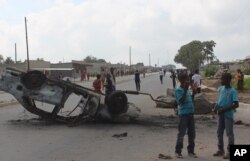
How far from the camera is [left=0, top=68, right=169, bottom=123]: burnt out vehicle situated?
51.3 ft

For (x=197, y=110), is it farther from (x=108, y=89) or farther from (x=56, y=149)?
(x=56, y=149)

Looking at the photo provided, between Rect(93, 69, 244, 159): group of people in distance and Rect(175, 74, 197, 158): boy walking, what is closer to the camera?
Rect(93, 69, 244, 159): group of people in distance

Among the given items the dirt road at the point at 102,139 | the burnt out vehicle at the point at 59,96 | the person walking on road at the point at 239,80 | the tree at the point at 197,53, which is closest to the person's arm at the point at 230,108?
the dirt road at the point at 102,139

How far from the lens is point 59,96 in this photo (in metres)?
16.0

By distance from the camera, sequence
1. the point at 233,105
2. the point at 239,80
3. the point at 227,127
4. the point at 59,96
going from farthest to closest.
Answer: the point at 239,80 < the point at 59,96 < the point at 227,127 < the point at 233,105

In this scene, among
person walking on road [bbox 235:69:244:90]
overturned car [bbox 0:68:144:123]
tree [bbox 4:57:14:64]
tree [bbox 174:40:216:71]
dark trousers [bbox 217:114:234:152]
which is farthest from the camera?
tree [bbox 174:40:216:71]

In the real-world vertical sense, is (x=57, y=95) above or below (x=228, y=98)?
below

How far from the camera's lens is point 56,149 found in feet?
36.5

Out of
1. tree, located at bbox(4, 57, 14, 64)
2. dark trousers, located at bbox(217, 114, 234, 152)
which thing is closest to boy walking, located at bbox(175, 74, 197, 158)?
dark trousers, located at bbox(217, 114, 234, 152)

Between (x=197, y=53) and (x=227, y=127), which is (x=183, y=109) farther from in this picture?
(x=197, y=53)

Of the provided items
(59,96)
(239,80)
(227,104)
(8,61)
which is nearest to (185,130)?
(227,104)

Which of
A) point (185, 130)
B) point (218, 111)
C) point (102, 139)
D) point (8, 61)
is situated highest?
point (8, 61)

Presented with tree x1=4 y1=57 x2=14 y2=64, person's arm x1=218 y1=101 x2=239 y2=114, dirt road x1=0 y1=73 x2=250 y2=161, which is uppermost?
tree x1=4 y1=57 x2=14 y2=64

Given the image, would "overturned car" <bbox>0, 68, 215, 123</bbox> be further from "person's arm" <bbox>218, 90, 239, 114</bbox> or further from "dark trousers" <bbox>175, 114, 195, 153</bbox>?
"person's arm" <bbox>218, 90, 239, 114</bbox>
